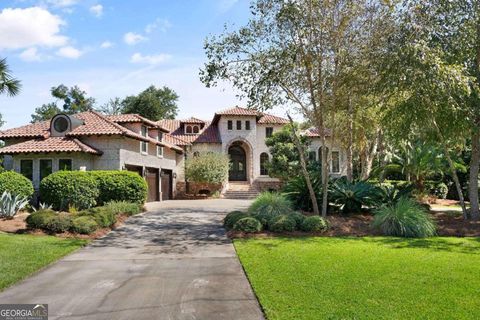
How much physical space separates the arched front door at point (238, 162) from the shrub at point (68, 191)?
66.3ft

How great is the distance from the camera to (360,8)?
48.2 feet

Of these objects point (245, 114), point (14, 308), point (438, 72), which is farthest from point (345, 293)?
point (245, 114)

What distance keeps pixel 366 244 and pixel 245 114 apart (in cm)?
2652

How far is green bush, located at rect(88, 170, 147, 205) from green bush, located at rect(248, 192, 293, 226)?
7701 mm

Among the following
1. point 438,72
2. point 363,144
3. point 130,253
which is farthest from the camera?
point 363,144

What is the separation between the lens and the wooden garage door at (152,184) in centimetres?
2866

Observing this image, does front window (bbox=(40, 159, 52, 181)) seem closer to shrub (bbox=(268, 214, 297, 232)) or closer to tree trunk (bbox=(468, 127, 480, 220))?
shrub (bbox=(268, 214, 297, 232))

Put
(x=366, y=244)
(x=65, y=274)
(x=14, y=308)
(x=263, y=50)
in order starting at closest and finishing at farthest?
1. (x=14, y=308)
2. (x=65, y=274)
3. (x=366, y=244)
4. (x=263, y=50)

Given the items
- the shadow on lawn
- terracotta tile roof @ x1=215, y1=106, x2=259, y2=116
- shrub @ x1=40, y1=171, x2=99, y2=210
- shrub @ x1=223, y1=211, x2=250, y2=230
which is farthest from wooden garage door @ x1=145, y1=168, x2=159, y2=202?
the shadow on lawn

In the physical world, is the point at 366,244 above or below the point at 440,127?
below

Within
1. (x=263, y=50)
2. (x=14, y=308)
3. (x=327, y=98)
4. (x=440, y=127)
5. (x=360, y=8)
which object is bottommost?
(x=14, y=308)

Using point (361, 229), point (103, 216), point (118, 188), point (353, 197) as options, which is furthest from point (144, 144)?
point (361, 229)

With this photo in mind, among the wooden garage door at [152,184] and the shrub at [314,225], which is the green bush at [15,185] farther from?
the shrub at [314,225]

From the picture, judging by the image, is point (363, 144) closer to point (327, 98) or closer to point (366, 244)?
point (327, 98)
